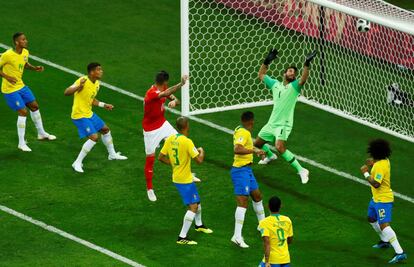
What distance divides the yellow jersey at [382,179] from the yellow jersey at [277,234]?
2.21 meters

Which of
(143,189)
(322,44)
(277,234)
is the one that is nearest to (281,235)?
(277,234)

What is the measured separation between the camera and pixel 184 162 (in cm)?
1786

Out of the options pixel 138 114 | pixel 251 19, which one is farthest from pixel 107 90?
pixel 251 19

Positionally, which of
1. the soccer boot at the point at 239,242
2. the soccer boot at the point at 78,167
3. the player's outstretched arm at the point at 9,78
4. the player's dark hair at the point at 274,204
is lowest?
the soccer boot at the point at 239,242

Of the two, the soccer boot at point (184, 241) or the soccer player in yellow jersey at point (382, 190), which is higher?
the soccer player in yellow jersey at point (382, 190)

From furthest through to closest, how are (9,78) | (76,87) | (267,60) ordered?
(9,78), (267,60), (76,87)

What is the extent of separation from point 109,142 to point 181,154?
346cm

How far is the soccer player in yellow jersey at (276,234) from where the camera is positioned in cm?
1597

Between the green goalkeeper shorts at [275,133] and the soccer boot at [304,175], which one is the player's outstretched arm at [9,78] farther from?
the soccer boot at [304,175]

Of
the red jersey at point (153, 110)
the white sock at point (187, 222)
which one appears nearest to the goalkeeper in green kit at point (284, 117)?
the red jersey at point (153, 110)

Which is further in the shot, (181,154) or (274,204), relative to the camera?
(181,154)

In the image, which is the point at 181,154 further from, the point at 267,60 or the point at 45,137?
the point at 45,137

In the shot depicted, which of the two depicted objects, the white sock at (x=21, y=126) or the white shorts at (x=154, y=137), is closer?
the white shorts at (x=154, y=137)

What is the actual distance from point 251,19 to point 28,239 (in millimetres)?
8512
